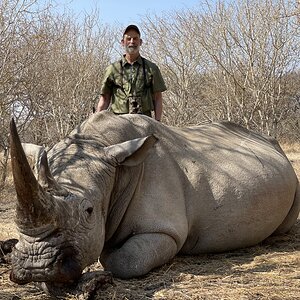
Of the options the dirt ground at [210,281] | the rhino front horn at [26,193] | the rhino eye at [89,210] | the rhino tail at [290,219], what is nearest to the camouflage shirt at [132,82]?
the rhino tail at [290,219]

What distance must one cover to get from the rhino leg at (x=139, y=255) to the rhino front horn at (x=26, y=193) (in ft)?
3.21

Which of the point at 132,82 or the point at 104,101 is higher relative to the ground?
the point at 132,82

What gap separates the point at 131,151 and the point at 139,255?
2.67 ft

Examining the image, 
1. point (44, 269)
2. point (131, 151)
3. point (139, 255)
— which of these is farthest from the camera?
point (131, 151)

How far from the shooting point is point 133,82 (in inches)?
253

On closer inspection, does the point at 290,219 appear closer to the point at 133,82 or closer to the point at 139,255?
the point at 133,82

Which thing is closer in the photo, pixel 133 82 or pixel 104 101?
pixel 133 82

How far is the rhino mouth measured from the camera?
3.45 m

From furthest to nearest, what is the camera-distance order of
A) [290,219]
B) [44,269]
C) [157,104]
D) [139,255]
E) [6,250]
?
[157,104], [290,219], [6,250], [139,255], [44,269]

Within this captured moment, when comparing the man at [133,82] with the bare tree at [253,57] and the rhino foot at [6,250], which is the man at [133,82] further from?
the bare tree at [253,57]

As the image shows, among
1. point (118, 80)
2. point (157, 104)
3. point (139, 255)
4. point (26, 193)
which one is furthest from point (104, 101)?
point (26, 193)

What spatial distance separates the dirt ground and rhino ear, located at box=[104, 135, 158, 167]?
896 millimetres

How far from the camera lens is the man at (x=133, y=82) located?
6.42 meters

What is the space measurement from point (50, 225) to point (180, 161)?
203 centimetres
